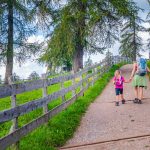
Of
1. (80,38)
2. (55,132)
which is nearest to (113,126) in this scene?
(55,132)

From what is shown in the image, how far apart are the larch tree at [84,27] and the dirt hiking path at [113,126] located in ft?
58.5

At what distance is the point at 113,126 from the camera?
1028 centimetres

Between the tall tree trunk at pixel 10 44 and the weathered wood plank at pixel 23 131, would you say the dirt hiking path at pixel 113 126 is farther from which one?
the tall tree trunk at pixel 10 44

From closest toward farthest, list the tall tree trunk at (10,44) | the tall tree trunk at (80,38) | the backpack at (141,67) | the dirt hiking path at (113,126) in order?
1. the dirt hiking path at (113,126)
2. the backpack at (141,67)
3. the tall tree trunk at (10,44)
4. the tall tree trunk at (80,38)

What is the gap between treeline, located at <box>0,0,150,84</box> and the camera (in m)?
31.8

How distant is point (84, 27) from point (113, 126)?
2320 cm

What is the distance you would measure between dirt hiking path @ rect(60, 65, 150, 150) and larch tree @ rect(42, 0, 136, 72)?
58.5 feet

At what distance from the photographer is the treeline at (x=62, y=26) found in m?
31.8

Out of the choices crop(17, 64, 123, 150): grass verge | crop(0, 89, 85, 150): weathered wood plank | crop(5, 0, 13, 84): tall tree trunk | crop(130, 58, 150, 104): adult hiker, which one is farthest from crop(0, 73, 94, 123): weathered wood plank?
crop(5, 0, 13, 84): tall tree trunk

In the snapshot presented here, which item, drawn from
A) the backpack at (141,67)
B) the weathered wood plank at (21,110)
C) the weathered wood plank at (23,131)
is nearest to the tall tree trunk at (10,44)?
the backpack at (141,67)

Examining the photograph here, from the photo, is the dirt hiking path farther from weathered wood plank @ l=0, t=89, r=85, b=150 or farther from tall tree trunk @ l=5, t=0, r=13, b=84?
tall tree trunk @ l=5, t=0, r=13, b=84

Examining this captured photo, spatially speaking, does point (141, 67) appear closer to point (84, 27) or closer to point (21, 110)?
point (21, 110)

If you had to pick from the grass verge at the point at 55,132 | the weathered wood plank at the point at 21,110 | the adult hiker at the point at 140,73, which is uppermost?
the adult hiker at the point at 140,73

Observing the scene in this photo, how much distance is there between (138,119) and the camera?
1127 cm
